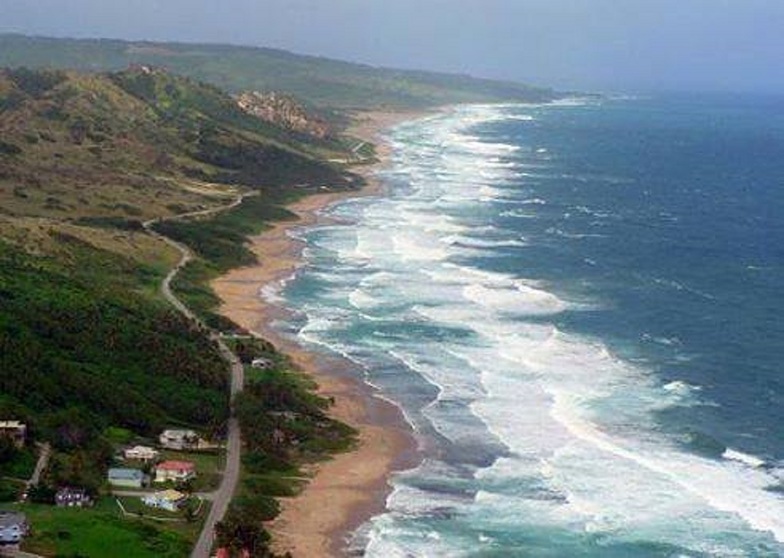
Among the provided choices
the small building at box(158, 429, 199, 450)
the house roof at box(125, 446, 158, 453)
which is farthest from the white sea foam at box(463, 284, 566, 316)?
the house roof at box(125, 446, 158, 453)

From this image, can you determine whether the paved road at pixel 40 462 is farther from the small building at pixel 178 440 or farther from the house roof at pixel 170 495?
the small building at pixel 178 440

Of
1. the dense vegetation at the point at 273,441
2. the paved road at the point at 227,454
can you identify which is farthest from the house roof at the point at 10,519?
the dense vegetation at the point at 273,441

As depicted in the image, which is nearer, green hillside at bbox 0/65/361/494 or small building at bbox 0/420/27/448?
small building at bbox 0/420/27/448

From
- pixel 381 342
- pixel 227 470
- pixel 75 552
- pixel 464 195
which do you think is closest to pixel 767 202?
pixel 464 195

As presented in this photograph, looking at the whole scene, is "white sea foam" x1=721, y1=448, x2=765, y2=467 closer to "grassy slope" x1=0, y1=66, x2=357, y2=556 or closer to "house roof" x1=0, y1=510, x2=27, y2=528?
"grassy slope" x1=0, y1=66, x2=357, y2=556

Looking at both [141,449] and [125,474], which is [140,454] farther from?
[125,474]

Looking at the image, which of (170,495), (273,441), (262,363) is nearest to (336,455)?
(273,441)
